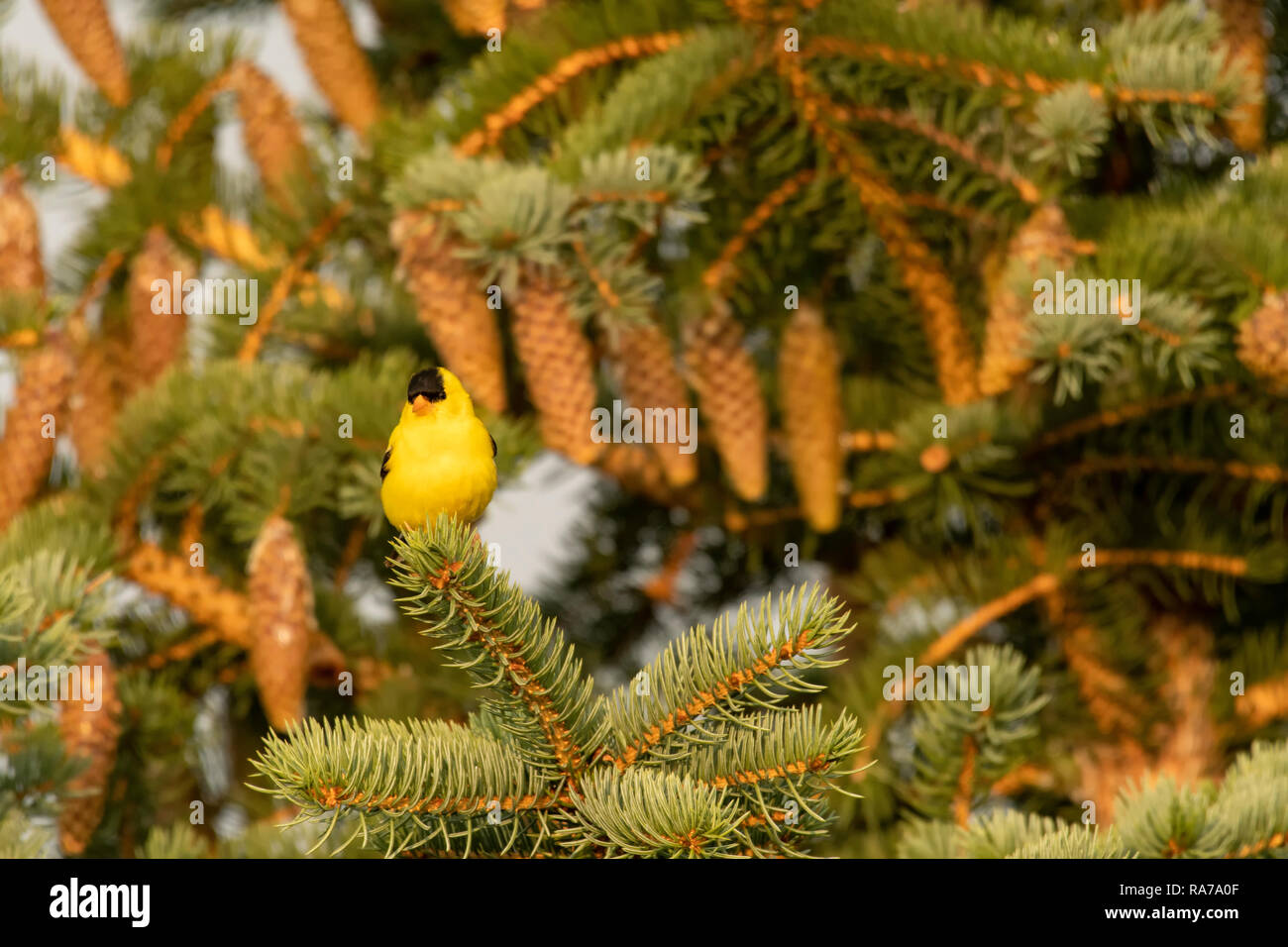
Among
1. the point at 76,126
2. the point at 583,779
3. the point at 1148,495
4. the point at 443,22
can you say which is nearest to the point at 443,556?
the point at 583,779

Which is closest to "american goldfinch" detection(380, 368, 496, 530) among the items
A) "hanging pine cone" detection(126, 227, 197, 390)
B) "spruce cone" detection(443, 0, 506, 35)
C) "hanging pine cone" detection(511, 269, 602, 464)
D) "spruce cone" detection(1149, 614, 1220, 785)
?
"hanging pine cone" detection(511, 269, 602, 464)

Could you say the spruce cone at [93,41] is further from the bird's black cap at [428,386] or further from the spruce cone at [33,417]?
the bird's black cap at [428,386]

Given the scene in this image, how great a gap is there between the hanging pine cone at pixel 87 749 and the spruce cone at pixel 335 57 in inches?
35.2

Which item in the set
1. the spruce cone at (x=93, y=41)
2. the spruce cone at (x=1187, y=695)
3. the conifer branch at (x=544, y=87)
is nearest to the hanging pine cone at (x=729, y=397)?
the conifer branch at (x=544, y=87)

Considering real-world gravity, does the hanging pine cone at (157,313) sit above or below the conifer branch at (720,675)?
above

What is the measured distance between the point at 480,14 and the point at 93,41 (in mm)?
507

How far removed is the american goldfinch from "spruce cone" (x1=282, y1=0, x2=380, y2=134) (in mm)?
695

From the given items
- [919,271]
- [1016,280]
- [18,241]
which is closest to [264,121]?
[18,241]

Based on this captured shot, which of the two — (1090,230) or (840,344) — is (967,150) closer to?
(1090,230)

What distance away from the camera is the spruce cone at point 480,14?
195 centimetres

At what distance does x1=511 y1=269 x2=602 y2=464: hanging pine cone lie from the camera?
5.28ft

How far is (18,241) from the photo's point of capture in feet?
5.92

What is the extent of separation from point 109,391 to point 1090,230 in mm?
1335

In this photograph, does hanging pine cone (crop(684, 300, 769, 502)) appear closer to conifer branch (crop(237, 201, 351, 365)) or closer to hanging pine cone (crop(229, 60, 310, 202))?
conifer branch (crop(237, 201, 351, 365))
